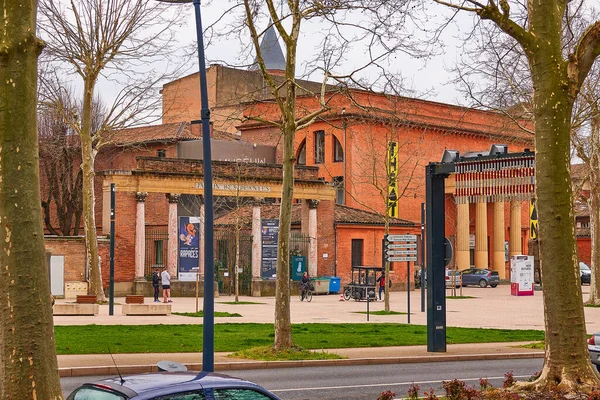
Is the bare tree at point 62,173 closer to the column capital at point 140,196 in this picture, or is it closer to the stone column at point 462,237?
the column capital at point 140,196

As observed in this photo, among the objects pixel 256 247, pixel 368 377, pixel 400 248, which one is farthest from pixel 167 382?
pixel 256 247

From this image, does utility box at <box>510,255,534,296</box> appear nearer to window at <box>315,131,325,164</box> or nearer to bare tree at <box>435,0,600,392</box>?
window at <box>315,131,325,164</box>

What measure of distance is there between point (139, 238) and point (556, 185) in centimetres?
3673

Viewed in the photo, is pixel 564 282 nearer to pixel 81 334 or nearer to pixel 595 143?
pixel 81 334

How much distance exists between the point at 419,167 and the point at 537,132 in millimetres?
52675

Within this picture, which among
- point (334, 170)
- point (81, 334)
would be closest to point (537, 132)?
point (81, 334)

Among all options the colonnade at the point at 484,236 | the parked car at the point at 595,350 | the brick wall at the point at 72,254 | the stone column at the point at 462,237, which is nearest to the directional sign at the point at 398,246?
the parked car at the point at 595,350

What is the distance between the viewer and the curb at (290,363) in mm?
16859

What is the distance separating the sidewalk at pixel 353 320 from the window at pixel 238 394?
9.78m

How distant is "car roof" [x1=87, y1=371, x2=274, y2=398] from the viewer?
7.22 meters

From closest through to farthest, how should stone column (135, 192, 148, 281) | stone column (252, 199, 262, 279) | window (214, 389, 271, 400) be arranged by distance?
window (214, 389, 271, 400)
stone column (135, 192, 148, 281)
stone column (252, 199, 262, 279)

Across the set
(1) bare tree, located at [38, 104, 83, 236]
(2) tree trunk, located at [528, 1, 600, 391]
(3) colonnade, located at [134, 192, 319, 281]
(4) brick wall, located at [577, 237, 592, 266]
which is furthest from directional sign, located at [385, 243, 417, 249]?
(4) brick wall, located at [577, 237, 592, 266]

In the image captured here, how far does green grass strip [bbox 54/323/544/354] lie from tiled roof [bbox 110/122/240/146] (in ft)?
121

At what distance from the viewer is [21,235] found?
Result: 899 centimetres
